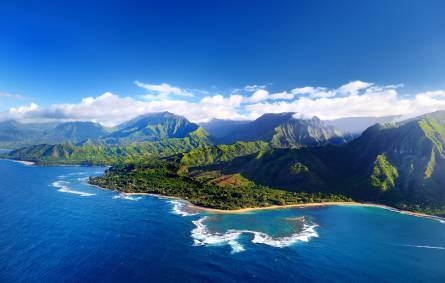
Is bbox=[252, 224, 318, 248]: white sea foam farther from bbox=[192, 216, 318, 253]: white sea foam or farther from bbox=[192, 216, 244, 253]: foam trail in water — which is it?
bbox=[192, 216, 244, 253]: foam trail in water

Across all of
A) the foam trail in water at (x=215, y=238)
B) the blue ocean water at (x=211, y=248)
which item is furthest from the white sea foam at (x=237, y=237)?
the blue ocean water at (x=211, y=248)

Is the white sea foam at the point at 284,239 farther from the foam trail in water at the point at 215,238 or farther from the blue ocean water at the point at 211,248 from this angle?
the foam trail in water at the point at 215,238

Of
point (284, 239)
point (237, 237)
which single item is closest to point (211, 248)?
point (237, 237)

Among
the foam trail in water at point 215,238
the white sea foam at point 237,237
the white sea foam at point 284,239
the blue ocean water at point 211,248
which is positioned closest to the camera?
the blue ocean water at point 211,248

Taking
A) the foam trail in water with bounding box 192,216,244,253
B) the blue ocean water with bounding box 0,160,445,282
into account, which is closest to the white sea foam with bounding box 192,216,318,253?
the foam trail in water with bounding box 192,216,244,253

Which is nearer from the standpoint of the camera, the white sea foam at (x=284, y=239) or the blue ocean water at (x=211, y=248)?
the blue ocean water at (x=211, y=248)

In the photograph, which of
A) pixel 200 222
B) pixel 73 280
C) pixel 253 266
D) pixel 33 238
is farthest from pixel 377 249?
pixel 33 238
